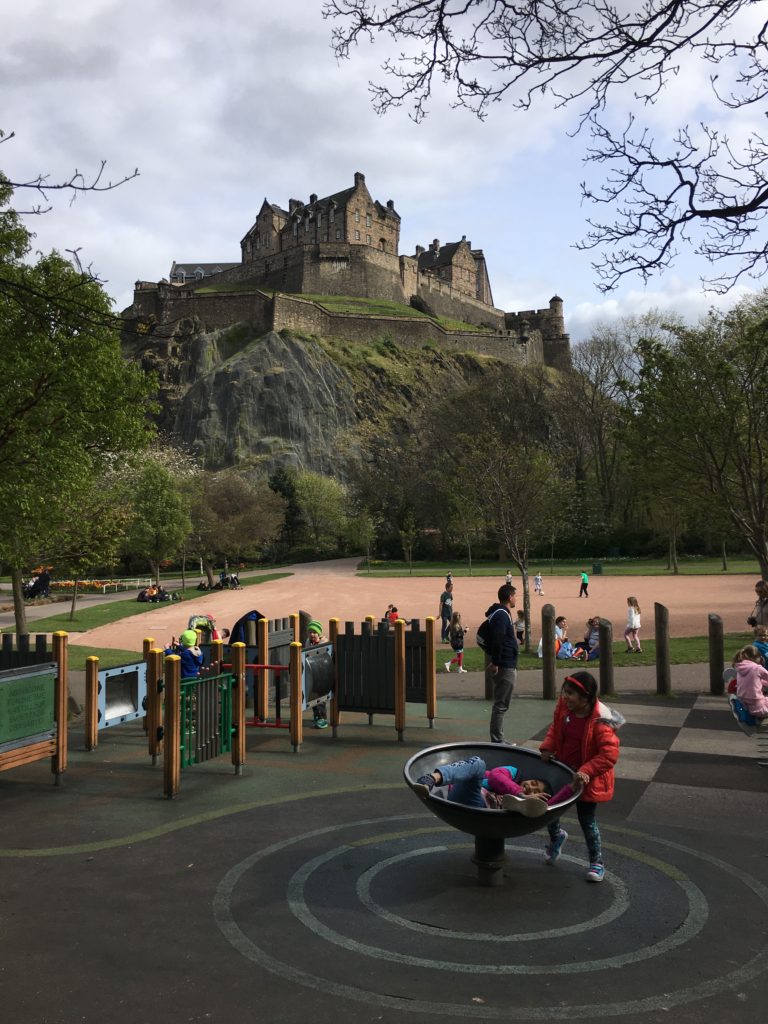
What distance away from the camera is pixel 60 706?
8867 millimetres

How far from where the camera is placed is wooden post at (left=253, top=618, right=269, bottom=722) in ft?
37.7

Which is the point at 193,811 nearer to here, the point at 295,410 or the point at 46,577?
the point at 46,577

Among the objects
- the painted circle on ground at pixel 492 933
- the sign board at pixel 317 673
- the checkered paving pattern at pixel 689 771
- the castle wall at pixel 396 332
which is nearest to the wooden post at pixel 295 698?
the sign board at pixel 317 673

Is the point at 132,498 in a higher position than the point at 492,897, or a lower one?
higher

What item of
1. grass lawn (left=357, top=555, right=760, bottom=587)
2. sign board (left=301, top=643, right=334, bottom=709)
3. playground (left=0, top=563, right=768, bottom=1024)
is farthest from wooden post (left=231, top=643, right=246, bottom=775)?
grass lawn (left=357, top=555, right=760, bottom=587)

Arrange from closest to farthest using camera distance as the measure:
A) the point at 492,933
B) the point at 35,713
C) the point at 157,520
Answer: the point at 492,933
the point at 35,713
the point at 157,520

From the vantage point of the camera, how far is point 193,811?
314 inches

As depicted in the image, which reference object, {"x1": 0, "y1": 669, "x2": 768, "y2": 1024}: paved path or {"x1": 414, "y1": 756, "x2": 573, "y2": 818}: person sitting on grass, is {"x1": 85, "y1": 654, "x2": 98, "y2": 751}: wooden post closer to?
{"x1": 0, "y1": 669, "x2": 768, "y2": 1024}: paved path

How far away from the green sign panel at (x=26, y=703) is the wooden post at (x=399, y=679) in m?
4.26

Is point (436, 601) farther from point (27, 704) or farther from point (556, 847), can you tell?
point (556, 847)

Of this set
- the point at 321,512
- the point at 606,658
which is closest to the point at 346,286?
the point at 321,512

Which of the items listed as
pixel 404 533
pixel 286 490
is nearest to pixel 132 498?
pixel 404 533

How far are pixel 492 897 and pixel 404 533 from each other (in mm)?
60531

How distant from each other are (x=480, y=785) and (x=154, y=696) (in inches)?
185
